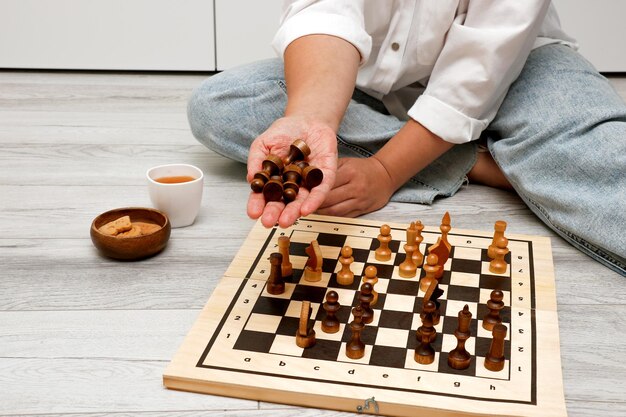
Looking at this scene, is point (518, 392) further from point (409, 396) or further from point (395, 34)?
point (395, 34)

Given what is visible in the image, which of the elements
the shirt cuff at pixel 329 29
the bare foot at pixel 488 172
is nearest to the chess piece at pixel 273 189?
the shirt cuff at pixel 329 29

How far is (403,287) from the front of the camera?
127 cm

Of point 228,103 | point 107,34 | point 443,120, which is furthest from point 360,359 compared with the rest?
point 107,34

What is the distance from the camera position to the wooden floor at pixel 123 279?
1084mm

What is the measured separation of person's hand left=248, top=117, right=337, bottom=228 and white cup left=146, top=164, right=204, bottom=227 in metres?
0.25

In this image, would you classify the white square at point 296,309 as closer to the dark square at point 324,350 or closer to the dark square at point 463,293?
the dark square at point 324,350

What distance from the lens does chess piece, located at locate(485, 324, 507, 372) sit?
3.47 feet

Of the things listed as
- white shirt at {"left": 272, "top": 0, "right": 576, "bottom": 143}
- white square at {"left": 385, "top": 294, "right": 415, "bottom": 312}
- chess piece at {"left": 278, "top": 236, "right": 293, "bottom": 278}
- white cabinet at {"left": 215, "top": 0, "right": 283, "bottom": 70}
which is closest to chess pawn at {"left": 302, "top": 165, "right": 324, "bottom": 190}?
chess piece at {"left": 278, "top": 236, "right": 293, "bottom": 278}

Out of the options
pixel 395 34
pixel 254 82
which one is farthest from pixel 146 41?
pixel 395 34

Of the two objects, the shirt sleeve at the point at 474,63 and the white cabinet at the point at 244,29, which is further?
the white cabinet at the point at 244,29

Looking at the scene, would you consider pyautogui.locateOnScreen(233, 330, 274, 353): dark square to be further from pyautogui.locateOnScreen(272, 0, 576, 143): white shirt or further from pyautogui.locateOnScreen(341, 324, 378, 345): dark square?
pyautogui.locateOnScreen(272, 0, 576, 143): white shirt

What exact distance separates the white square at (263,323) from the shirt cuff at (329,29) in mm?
602

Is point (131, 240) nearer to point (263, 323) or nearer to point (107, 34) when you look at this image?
point (263, 323)

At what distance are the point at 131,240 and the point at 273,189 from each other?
1.06 feet
